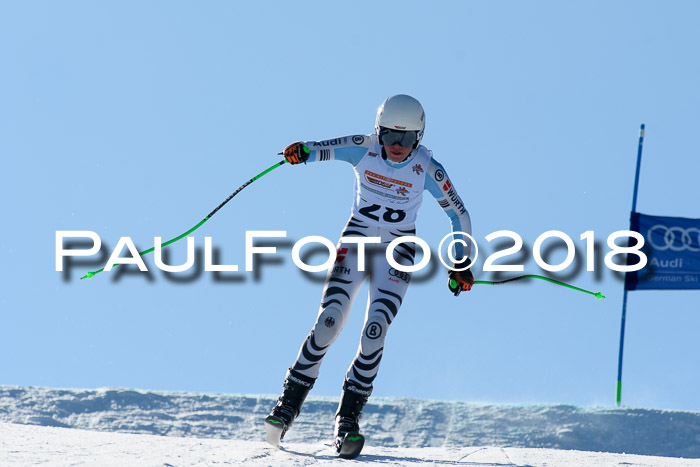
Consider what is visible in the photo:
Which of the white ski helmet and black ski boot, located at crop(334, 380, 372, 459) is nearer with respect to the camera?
black ski boot, located at crop(334, 380, 372, 459)

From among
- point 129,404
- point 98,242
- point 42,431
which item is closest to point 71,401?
point 129,404

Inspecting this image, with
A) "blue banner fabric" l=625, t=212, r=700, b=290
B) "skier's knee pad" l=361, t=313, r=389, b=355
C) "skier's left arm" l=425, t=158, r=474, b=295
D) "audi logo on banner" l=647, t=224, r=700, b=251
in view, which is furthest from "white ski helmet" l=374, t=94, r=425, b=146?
"audi logo on banner" l=647, t=224, r=700, b=251

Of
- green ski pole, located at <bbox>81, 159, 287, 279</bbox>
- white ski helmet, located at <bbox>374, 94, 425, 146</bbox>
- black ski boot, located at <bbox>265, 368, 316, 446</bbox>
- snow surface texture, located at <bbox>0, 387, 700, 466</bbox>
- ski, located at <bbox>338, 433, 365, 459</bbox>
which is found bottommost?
snow surface texture, located at <bbox>0, 387, 700, 466</bbox>

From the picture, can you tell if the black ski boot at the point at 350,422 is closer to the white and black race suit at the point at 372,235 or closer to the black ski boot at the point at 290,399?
the white and black race suit at the point at 372,235

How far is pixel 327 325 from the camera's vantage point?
6566 millimetres

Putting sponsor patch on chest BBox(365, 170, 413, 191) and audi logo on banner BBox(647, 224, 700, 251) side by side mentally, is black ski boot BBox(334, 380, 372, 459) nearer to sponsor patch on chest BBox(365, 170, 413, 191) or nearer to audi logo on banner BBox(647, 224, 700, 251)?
sponsor patch on chest BBox(365, 170, 413, 191)

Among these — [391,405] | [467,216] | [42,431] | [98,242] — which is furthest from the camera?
[391,405]

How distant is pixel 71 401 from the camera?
1367 centimetres

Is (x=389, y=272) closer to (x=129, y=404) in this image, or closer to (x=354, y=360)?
(x=354, y=360)

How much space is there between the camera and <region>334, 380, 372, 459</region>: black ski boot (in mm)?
6195

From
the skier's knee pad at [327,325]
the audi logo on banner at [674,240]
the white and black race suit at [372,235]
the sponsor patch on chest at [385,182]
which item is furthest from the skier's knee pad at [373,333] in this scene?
the audi logo on banner at [674,240]

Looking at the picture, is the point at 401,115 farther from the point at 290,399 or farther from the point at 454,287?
the point at 290,399

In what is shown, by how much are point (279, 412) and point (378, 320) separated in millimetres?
936

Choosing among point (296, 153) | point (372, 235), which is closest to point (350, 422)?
point (372, 235)
